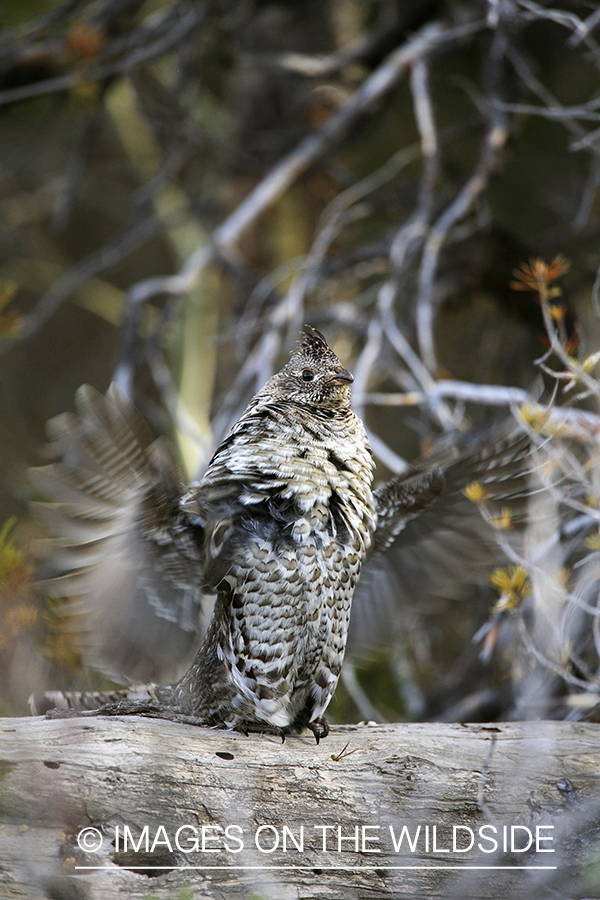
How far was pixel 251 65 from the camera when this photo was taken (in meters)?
5.11

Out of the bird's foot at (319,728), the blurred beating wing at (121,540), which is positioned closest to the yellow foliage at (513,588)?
the bird's foot at (319,728)

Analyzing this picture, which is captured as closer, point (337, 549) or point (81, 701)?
point (337, 549)

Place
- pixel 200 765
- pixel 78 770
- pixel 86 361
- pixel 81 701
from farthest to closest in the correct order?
pixel 86 361
pixel 81 701
pixel 200 765
pixel 78 770

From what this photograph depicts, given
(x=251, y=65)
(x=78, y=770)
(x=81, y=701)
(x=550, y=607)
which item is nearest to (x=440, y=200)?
(x=251, y=65)

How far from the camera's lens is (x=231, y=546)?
232 cm

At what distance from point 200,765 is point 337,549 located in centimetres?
67

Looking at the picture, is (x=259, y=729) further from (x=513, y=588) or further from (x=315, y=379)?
(x=315, y=379)

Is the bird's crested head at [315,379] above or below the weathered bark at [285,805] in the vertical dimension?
above

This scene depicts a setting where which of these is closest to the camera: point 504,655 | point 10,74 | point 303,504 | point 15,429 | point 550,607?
point 303,504

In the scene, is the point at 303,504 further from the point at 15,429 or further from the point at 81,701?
the point at 15,429

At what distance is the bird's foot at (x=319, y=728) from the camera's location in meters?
2.41

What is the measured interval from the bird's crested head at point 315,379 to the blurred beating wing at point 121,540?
0.62 m

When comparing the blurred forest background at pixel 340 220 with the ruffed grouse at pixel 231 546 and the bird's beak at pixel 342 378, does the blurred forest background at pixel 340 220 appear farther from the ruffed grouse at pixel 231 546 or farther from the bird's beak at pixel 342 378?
the bird's beak at pixel 342 378

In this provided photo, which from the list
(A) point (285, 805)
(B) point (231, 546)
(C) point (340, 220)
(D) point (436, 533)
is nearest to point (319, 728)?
(A) point (285, 805)
